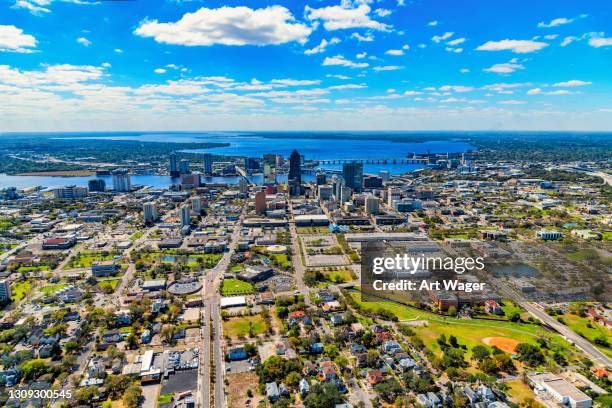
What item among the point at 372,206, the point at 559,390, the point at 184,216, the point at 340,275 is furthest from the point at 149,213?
the point at 559,390

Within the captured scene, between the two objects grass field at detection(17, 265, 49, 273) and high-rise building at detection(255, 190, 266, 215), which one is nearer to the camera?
grass field at detection(17, 265, 49, 273)

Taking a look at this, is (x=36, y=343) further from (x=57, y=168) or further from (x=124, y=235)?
(x=57, y=168)

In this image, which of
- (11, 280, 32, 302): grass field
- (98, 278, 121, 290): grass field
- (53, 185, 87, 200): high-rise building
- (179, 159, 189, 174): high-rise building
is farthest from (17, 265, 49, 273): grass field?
(179, 159, 189, 174): high-rise building

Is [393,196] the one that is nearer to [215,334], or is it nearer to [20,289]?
[215,334]

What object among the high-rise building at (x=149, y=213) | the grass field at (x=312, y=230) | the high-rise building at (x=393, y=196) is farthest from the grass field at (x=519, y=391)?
the high-rise building at (x=149, y=213)

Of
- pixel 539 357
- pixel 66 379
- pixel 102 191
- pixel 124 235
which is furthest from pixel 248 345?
pixel 102 191

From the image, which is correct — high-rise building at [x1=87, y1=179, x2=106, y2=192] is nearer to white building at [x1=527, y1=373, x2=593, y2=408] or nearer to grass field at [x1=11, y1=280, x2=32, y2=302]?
grass field at [x1=11, y1=280, x2=32, y2=302]

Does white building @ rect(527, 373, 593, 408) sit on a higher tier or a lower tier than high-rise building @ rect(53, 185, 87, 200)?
lower
